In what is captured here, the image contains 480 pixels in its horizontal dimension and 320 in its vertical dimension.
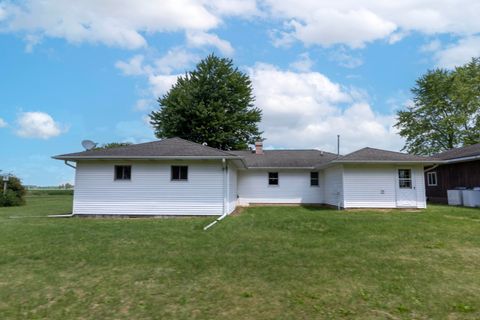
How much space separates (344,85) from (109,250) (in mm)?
17648

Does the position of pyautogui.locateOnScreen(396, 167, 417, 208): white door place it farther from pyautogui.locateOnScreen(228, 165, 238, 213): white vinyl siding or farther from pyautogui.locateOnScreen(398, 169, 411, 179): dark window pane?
pyautogui.locateOnScreen(228, 165, 238, 213): white vinyl siding

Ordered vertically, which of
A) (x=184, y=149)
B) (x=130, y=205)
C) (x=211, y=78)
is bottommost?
(x=130, y=205)

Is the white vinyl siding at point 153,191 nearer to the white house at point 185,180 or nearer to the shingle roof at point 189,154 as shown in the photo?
the white house at point 185,180

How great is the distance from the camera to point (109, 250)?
715cm

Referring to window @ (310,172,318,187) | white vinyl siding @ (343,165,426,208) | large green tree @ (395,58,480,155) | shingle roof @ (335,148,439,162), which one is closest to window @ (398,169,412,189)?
white vinyl siding @ (343,165,426,208)

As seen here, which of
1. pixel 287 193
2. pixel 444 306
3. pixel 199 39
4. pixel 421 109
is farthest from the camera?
pixel 421 109

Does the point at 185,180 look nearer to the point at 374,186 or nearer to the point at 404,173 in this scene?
the point at 374,186

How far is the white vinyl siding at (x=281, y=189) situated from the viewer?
1988 cm

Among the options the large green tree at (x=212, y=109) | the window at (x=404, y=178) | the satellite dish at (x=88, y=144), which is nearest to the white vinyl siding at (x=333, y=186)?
the window at (x=404, y=178)

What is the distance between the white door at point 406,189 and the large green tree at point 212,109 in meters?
17.8

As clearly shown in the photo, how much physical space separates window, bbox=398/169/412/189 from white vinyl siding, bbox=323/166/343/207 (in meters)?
2.75

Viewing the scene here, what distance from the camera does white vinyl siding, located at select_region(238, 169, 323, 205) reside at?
19875 millimetres

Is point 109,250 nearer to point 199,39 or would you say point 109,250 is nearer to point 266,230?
point 266,230

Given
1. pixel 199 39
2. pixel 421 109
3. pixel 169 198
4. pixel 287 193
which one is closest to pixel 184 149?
pixel 169 198
